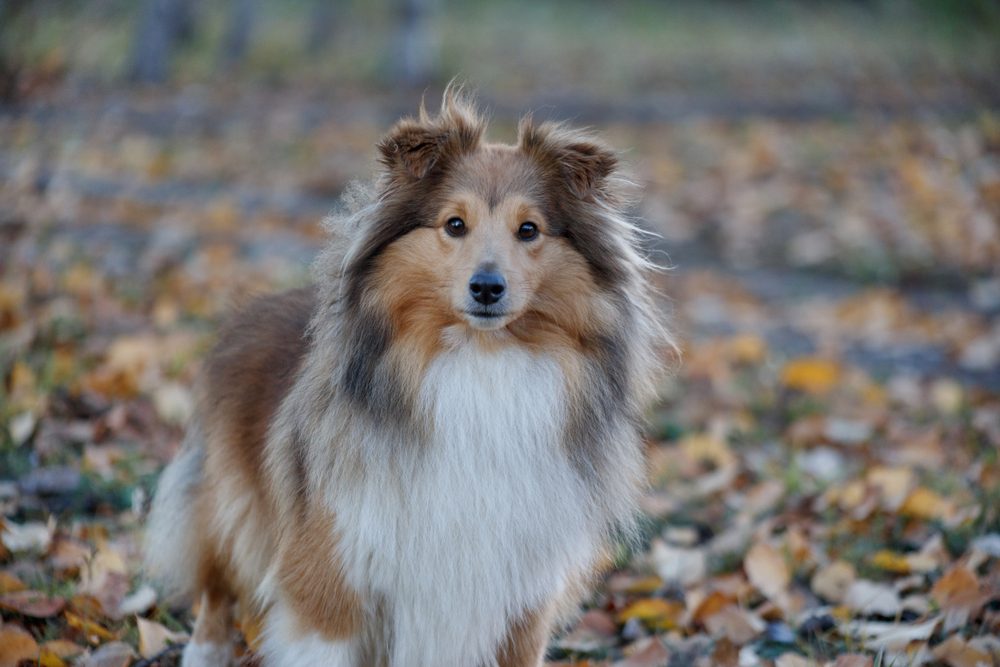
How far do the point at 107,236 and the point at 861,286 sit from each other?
569 centimetres

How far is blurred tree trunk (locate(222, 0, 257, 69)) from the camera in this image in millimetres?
18375

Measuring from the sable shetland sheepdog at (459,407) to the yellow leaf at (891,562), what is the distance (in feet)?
4.59

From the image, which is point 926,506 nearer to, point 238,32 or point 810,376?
point 810,376

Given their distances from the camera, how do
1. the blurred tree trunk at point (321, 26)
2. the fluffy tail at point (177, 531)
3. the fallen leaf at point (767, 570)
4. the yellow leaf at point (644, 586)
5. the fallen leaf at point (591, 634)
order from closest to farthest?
1. the fluffy tail at point (177, 531)
2. the fallen leaf at point (591, 634)
3. the fallen leaf at point (767, 570)
4. the yellow leaf at point (644, 586)
5. the blurred tree trunk at point (321, 26)

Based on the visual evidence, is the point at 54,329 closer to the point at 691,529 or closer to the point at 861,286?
the point at 691,529

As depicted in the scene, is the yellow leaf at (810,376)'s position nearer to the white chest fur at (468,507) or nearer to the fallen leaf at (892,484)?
the fallen leaf at (892,484)

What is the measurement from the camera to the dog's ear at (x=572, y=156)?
3371 mm

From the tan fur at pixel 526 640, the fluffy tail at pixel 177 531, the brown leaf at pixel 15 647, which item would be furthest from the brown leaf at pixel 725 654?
the brown leaf at pixel 15 647

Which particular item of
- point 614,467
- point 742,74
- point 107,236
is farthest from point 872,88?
point 614,467

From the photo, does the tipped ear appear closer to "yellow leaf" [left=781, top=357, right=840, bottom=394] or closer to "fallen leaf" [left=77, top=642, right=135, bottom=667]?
"fallen leaf" [left=77, top=642, right=135, bottom=667]

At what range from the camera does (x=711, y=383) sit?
21.0ft

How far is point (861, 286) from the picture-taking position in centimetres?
828

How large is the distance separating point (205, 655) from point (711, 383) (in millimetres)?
3644

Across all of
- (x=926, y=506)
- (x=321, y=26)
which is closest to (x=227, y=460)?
(x=926, y=506)
